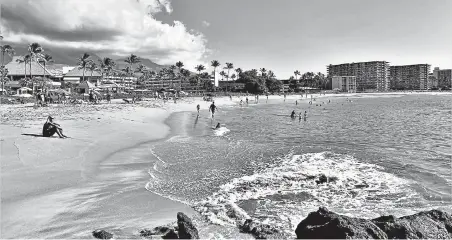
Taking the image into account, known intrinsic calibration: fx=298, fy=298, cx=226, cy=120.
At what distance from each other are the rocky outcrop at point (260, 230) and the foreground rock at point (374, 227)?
482mm

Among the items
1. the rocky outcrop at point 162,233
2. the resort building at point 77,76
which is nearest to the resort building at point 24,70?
the resort building at point 77,76

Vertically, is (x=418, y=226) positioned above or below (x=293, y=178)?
above

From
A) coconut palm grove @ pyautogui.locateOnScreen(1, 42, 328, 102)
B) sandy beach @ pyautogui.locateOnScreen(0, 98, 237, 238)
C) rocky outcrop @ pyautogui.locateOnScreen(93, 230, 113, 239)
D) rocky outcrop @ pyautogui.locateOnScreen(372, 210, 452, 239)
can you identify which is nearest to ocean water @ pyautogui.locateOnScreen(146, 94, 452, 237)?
sandy beach @ pyautogui.locateOnScreen(0, 98, 237, 238)

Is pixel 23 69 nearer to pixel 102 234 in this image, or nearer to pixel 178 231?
pixel 102 234

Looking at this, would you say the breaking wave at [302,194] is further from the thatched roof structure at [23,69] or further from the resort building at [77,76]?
the resort building at [77,76]

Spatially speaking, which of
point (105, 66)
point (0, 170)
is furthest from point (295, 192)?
point (105, 66)

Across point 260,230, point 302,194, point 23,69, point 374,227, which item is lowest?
point 302,194

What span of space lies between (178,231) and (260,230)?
160 cm

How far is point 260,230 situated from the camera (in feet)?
18.8

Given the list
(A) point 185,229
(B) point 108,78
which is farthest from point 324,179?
(B) point 108,78

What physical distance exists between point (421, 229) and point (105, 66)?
109 m

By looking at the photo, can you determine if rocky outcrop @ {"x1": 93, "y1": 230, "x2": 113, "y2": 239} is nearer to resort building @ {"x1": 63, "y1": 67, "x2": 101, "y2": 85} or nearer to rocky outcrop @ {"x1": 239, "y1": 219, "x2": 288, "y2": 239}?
rocky outcrop @ {"x1": 239, "y1": 219, "x2": 288, "y2": 239}

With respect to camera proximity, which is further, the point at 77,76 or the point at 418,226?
the point at 77,76

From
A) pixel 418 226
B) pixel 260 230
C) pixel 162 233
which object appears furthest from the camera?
pixel 260 230
